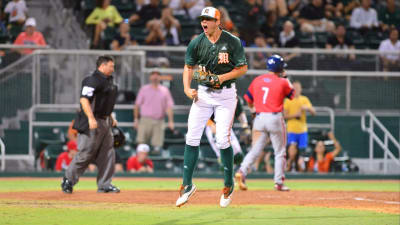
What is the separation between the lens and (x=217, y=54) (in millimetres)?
9711

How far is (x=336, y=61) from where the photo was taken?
19.3 m

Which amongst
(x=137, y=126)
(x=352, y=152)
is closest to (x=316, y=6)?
(x=352, y=152)

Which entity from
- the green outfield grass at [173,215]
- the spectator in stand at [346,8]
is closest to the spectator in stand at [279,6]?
the spectator in stand at [346,8]

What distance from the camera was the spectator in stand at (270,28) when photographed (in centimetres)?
2156

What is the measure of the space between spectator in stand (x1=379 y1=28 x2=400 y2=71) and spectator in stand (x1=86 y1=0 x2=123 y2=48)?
6912 mm

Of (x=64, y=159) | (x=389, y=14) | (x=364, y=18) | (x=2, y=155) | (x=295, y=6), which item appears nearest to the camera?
(x=64, y=159)

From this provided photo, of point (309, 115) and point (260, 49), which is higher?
point (260, 49)

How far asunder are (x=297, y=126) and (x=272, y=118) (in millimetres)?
4760

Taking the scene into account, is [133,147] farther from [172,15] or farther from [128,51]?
[172,15]

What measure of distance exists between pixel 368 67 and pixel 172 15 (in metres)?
5.41

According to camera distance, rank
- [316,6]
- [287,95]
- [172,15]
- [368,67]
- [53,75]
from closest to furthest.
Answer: [287,95] → [53,75] → [368,67] → [172,15] → [316,6]

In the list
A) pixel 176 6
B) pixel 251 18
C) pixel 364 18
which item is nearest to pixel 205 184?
pixel 176 6

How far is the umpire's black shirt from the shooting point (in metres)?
12.3

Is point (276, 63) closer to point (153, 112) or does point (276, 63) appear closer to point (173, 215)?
point (173, 215)
